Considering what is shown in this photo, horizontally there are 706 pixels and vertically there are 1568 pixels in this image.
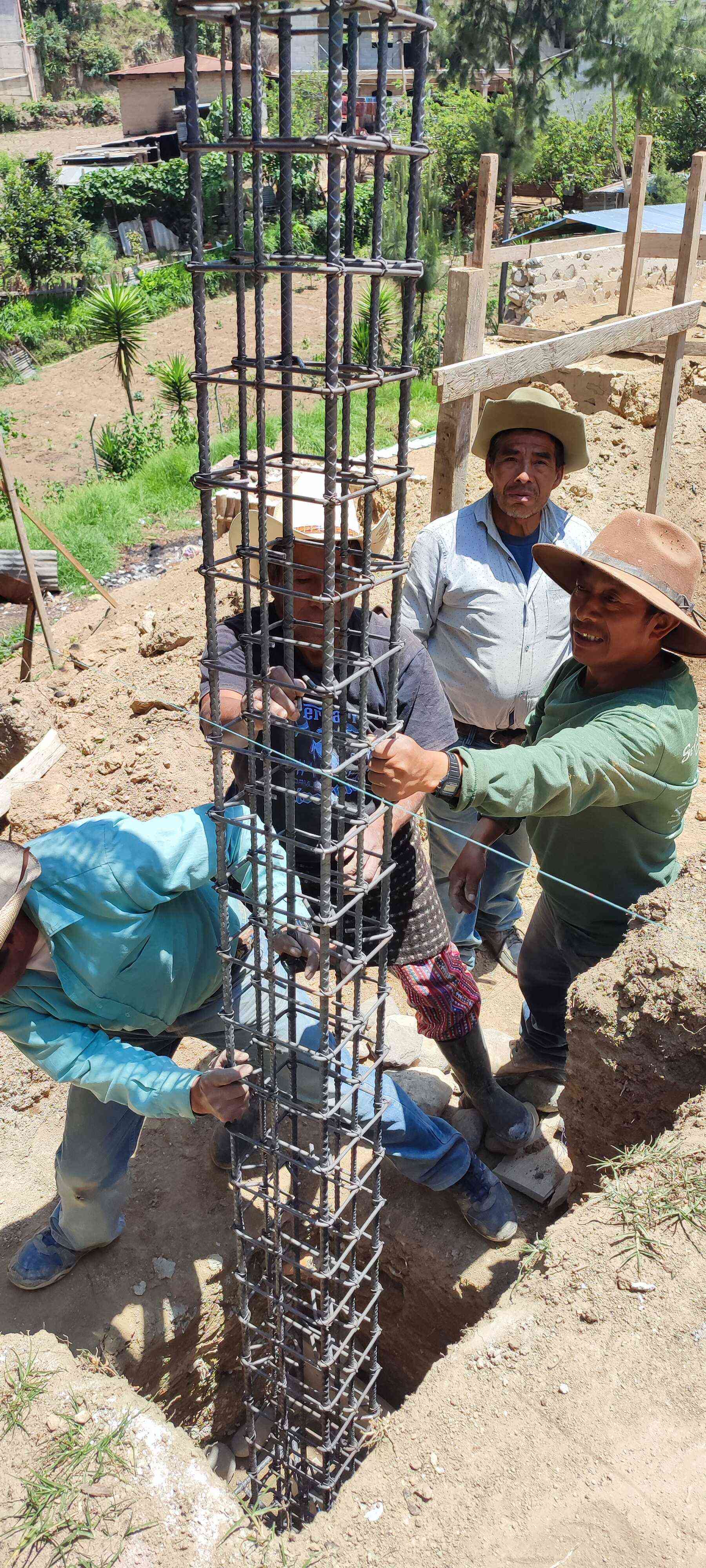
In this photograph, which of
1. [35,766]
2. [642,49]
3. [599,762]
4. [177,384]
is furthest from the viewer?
[642,49]

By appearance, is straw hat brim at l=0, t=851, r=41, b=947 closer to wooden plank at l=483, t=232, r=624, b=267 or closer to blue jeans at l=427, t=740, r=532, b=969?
blue jeans at l=427, t=740, r=532, b=969

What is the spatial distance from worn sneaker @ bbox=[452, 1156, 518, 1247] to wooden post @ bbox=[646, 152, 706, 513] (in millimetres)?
5081

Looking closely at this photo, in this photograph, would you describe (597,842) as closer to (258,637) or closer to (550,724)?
(550,724)

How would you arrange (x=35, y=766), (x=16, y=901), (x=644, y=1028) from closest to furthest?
(x=16, y=901), (x=644, y=1028), (x=35, y=766)

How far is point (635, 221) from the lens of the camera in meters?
8.23

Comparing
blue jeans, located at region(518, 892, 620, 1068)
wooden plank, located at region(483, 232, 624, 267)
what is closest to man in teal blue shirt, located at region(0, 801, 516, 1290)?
blue jeans, located at region(518, 892, 620, 1068)

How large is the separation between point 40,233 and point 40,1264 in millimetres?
29461

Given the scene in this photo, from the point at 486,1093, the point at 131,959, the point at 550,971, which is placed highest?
the point at 131,959

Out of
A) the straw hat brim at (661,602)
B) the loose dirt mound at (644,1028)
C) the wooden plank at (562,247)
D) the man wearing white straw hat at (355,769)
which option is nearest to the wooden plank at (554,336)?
the wooden plank at (562,247)

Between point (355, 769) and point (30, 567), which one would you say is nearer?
point (355, 769)

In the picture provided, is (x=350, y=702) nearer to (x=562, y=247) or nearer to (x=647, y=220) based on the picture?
(x=562, y=247)

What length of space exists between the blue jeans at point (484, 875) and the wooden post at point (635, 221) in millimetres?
5704

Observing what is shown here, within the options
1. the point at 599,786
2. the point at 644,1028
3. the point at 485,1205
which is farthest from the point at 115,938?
the point at 485,1205

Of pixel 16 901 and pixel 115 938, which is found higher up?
pixel 16 901
